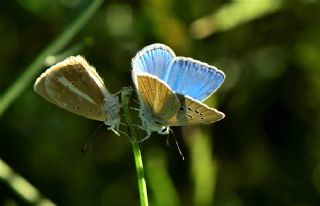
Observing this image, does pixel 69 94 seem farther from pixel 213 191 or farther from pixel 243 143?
pixel 243 143

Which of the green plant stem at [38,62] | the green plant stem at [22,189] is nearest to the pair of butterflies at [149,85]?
the green plant stem at [38,62]

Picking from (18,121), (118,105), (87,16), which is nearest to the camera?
(118,105)

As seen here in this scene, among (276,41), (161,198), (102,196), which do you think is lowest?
(102,196)

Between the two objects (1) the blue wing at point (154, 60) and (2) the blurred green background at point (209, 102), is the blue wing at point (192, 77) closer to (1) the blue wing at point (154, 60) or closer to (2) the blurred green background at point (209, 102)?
(1) the blue wing at point (154, 60)

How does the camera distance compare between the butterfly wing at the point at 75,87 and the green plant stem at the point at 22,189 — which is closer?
the butterfly wing at the point at 75,87

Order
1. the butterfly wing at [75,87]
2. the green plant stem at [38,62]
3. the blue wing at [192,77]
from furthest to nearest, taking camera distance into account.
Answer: the green plant stem at [38,62] < the blue wing at [192,77] < the butterfly wing at [75,87]

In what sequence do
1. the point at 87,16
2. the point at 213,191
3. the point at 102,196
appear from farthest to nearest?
the point at 102,196 < the point at 213,191 < the point at 87,16

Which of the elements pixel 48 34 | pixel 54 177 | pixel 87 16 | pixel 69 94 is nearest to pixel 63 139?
pixel 54 177

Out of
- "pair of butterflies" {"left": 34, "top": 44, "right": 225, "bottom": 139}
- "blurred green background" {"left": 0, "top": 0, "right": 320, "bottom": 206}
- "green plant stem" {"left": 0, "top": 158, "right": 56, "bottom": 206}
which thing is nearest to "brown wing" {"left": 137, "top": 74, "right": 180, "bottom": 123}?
"pair of butterflies" {"left": 34, "top": 44, "right": 225, "bottom": 139}
